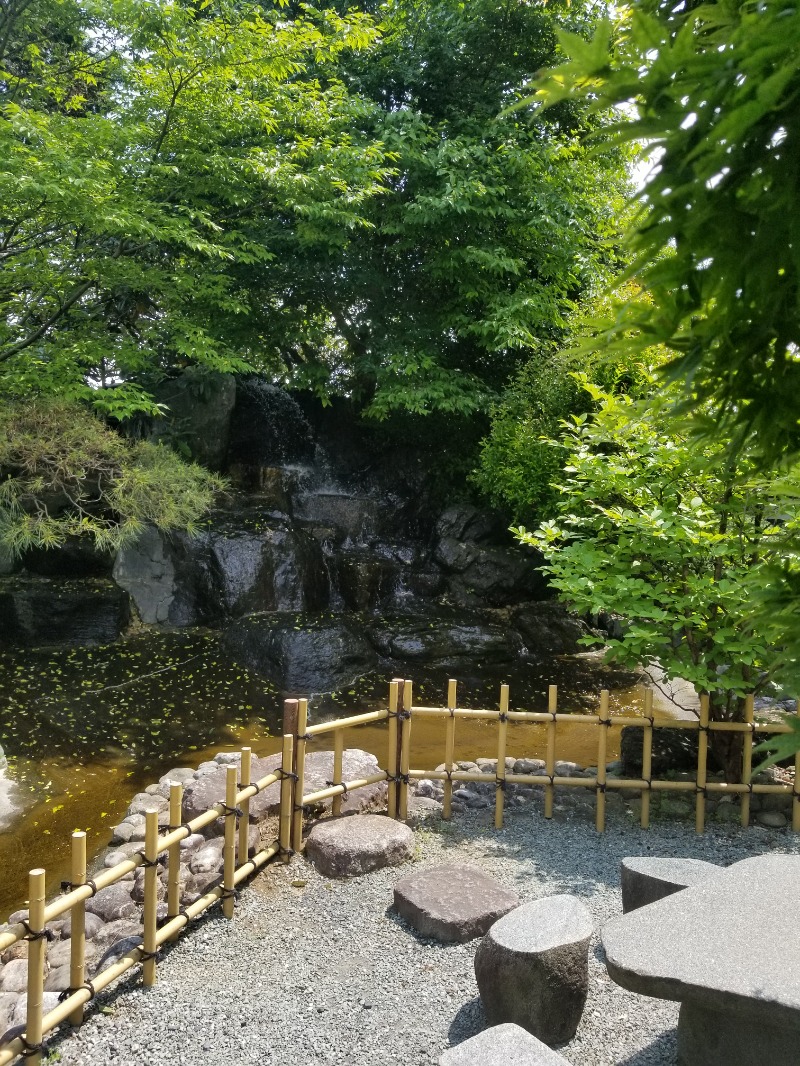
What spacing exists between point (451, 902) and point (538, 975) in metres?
1.08

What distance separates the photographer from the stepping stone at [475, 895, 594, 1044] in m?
3.54

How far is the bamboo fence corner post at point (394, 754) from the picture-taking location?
6195 mm

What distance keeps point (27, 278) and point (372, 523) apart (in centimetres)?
822

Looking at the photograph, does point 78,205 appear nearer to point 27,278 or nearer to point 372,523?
point 27,278

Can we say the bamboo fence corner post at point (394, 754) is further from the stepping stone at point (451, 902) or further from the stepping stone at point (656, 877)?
the stepping stone at point (656, 877)

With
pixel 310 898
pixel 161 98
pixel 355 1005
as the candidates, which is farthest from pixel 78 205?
pixel 355 1005

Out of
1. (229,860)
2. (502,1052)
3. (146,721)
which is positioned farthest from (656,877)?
(146,721)

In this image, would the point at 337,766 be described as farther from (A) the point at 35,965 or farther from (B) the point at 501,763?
(A) the point at 35,965

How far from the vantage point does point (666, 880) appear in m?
4.14

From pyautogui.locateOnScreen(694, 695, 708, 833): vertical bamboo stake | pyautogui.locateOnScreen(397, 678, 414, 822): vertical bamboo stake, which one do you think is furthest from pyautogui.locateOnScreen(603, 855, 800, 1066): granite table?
pyautogui.locateOnScreen(397, 678, 414, 822): vertical bamboo stake

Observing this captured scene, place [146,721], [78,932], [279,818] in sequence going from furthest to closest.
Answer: [146,721] < [279,818] < [78,932]

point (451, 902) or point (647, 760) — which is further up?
point (647, 760)

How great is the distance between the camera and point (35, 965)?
3533mm

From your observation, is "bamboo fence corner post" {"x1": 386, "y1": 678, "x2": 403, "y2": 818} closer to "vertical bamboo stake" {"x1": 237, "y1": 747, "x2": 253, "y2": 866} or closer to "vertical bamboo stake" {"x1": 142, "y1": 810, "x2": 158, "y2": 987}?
"vertical bamboo stake" {"x1": 237, "y1": 747, "x2": 253, "y2": 866}
